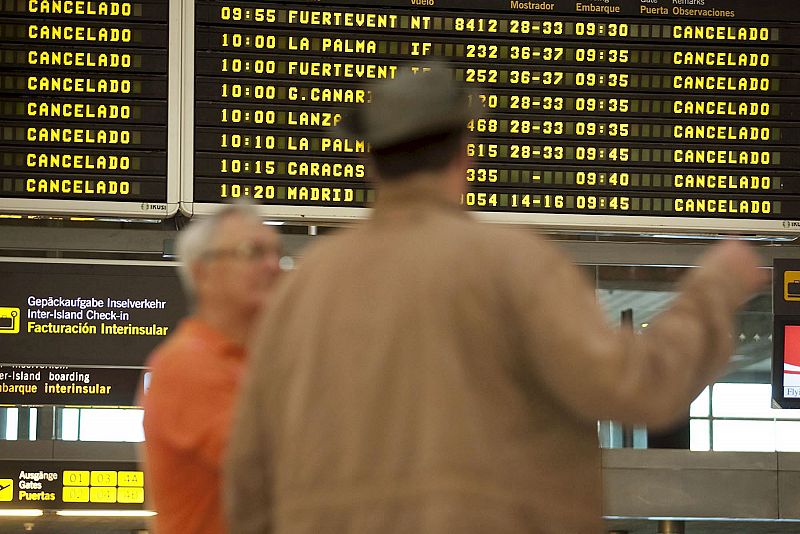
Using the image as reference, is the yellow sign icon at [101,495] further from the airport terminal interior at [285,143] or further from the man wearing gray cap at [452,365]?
the man wearing gray cap at [452,365]

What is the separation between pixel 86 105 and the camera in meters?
7.08

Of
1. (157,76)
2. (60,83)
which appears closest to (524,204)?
(157,76)

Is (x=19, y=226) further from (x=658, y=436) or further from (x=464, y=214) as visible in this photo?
(x=464, y=214)

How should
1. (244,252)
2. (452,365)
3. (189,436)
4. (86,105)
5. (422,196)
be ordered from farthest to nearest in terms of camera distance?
(86,105) → (244,252) → (189,436) → (422,196) → (452,365)

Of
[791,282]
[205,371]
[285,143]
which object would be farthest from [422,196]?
[791,282]

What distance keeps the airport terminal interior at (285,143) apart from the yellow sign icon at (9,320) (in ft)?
0.04

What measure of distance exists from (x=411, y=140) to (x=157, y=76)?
523 centimetres

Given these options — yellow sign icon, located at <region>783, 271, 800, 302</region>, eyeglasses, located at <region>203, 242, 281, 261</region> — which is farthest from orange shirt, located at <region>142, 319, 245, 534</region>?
yellow sign icon, located at <region>783, 271, 800, 302</region>

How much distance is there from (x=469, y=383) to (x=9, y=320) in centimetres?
596

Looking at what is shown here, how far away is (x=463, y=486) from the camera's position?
1.89 metres

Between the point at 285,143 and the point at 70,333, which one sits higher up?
the point at 285,143

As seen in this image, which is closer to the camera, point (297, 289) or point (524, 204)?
point (297, 289)

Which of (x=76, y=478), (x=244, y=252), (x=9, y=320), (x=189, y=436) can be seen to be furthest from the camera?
(x=76, y=478)

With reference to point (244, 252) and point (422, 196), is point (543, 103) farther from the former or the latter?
point (422, 196)
